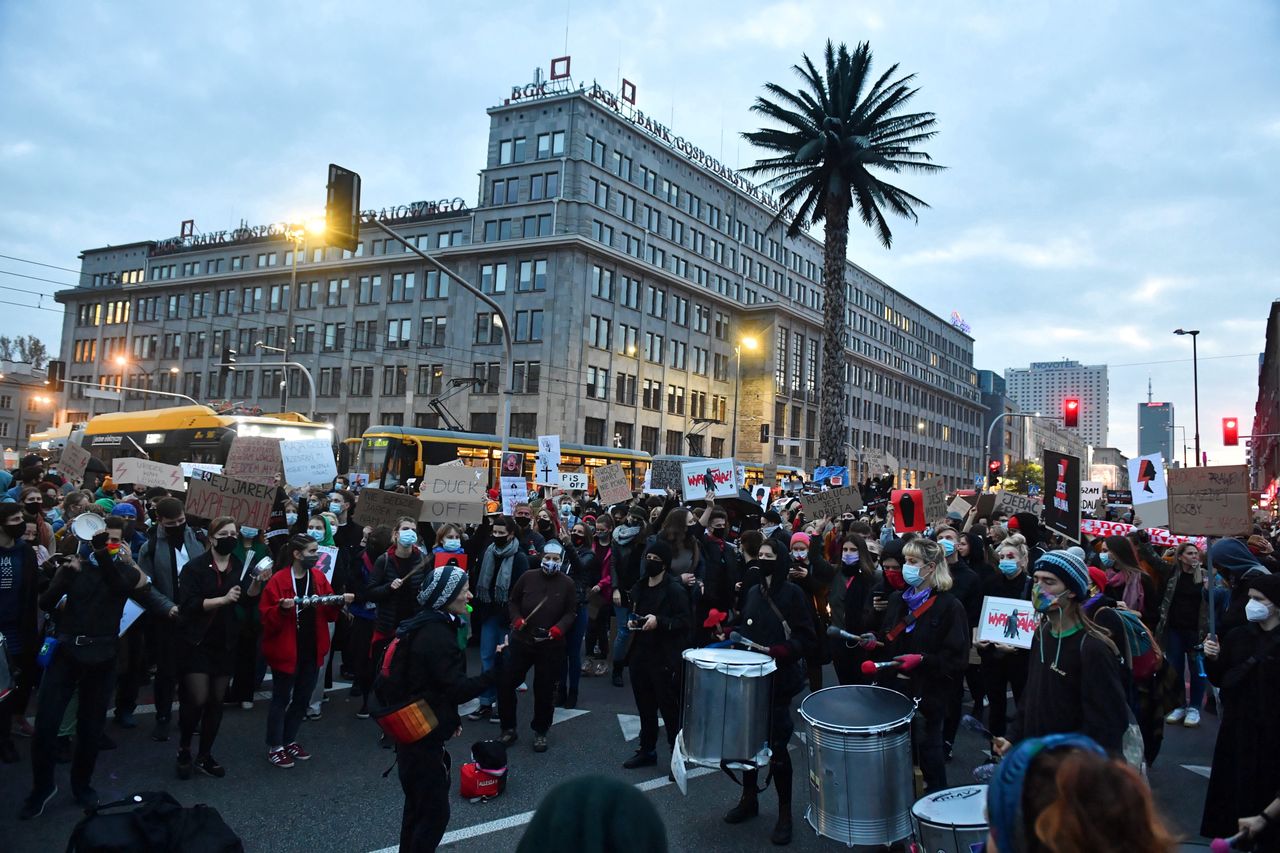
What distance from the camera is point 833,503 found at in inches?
528

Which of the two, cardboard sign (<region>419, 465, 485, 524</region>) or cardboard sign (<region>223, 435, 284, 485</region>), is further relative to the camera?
cardboard sign (<region>223, 435, 284, 485</region>)

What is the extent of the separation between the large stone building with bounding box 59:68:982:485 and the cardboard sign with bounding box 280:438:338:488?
36.9 metres

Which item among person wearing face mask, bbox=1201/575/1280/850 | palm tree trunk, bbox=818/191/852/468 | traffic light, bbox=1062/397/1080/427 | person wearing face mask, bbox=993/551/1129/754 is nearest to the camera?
person wearing face mask, bbox=993/551/1129/754

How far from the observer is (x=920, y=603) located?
572 cm

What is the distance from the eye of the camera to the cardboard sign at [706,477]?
1720cm

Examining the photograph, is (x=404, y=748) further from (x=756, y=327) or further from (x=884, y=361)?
(x=884, y=361)

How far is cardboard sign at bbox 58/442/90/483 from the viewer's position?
14680 mm

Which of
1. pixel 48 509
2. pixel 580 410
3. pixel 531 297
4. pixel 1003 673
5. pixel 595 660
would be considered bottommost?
pixel 595 660

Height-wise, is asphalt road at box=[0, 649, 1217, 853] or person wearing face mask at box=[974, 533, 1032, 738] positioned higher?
person wearing face mask at box=[974, 533, 1032, 738]

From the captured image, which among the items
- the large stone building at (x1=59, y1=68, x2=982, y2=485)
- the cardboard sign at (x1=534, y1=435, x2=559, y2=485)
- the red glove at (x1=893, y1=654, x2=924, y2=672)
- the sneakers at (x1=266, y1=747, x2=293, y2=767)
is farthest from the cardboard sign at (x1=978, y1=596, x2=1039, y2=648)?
the large stone building at (x1=59, y1=68, x2=982, y2=485)

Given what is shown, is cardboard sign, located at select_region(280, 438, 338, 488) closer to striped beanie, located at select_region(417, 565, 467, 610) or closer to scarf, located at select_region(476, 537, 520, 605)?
scarf, located at select_region(476, 537, 520, 605)

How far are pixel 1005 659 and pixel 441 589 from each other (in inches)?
193

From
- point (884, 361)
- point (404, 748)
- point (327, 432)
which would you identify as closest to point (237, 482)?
point (404, 748)

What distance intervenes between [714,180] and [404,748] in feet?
232
